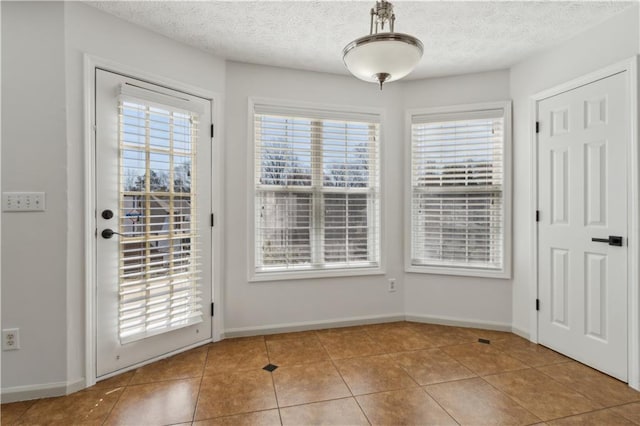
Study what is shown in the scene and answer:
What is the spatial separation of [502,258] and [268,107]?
268 centimetres

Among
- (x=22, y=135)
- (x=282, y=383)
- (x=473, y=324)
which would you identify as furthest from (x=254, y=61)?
(x=473, y=324)

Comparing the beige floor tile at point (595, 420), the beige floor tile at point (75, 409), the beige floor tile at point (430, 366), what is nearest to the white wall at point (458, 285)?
the beige floor tile at point (430, 366)

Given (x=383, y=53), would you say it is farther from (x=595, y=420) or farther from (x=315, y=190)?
(x=595, y=420)

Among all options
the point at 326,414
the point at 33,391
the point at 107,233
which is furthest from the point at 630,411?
the point at 33,391

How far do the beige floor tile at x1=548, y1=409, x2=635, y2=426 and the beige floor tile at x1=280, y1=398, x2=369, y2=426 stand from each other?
1060 millimetres

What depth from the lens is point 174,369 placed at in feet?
7.92

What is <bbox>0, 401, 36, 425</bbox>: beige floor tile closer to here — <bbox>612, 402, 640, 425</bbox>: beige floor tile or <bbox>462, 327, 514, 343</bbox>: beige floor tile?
<bbox>462, 327, 514, 343</bbox>: beige floor tile

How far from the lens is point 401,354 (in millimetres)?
2660

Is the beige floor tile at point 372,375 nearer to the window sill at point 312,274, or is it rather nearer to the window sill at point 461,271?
the window sill at point 312,274

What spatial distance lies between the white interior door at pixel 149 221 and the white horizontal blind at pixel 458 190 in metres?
2.10

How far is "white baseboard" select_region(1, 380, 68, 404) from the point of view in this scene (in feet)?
6.54

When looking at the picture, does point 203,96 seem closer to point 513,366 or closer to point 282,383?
point 282,383

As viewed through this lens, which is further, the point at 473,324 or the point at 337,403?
the point at 473,324

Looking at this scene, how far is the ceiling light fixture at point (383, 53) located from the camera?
1.51 metres
